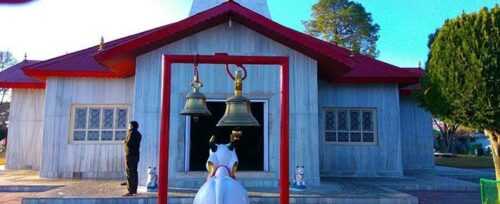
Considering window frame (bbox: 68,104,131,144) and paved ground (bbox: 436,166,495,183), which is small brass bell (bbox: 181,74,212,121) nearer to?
window frame (bbox: 68,104,131,144)

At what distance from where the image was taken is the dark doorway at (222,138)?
9.80m

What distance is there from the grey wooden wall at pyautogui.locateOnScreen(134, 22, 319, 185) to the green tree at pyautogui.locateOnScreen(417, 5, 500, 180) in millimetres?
2975

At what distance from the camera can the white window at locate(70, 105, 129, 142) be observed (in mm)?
11688

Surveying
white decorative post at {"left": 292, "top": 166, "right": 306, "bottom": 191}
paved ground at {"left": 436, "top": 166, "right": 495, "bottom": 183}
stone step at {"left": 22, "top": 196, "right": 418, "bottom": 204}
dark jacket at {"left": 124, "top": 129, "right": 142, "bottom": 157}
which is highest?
dark jacket at {"left": 124, "top": 129, "right": 142, "bottom": 157}

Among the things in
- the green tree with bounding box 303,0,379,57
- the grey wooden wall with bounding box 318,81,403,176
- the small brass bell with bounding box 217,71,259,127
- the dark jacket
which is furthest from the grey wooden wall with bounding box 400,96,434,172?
the green tree with bounding box 303,0,379,57

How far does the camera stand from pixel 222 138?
11.8m

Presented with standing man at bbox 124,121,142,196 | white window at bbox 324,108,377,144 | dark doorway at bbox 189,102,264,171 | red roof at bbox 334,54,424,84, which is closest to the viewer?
standing man at bbox 124,121,142,196

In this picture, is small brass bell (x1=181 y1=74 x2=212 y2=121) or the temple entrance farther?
the temple entrance

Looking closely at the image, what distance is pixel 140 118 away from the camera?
9.42 meters

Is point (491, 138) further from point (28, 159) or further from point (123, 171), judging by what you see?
point (28, 159)

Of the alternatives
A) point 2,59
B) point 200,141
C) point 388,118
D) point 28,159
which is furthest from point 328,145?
point 2,59

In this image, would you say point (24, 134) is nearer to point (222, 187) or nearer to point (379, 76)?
point (379, 76)

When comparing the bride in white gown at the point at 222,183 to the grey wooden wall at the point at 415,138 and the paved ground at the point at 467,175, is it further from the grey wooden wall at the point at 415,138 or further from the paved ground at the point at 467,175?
the grey wooden wall at the point at 415,138

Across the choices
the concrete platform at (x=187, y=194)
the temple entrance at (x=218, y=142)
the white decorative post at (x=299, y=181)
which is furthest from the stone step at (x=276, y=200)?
the temple entrance at (x=218, y=142)
